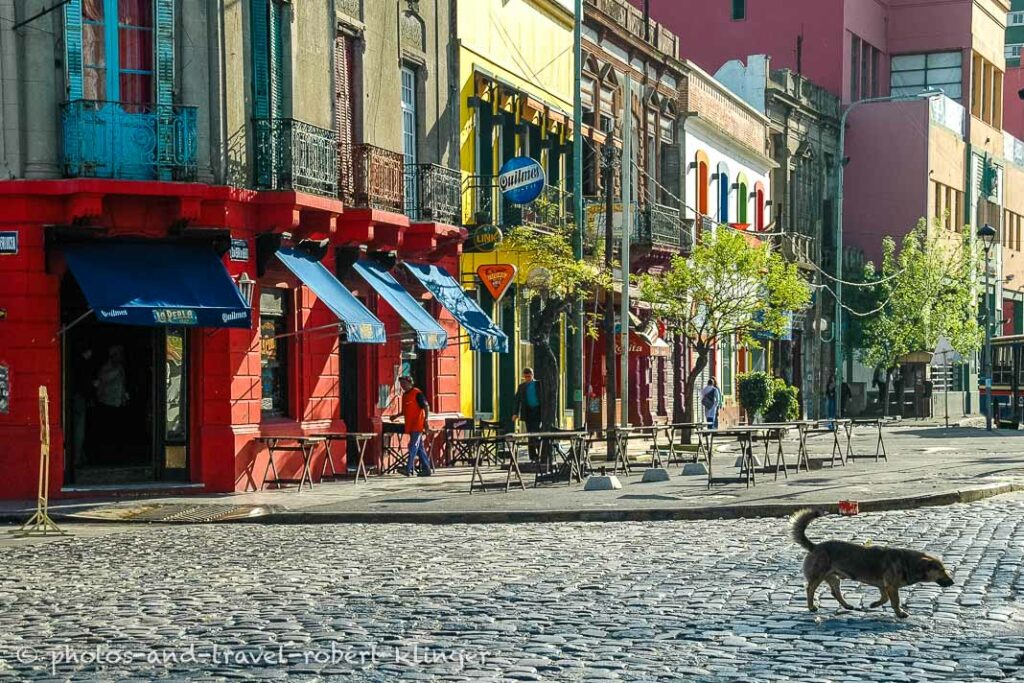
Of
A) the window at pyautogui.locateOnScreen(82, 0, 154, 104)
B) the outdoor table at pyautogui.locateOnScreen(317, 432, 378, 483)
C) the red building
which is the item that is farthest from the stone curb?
the window at pyautogui.locateOnScreen(82, 0, 154, 104)

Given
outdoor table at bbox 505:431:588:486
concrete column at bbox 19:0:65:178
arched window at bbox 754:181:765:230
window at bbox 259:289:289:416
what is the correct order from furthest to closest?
arched window at bbox 754:181:765:230, window at bbox 259:289:289:416, outdoor table at bbox 505:431:588:486, concrete column at bbox 19:0:65:178

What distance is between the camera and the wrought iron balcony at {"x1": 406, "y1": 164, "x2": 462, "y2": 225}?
94.9ft

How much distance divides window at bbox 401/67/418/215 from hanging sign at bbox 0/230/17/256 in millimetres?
8310

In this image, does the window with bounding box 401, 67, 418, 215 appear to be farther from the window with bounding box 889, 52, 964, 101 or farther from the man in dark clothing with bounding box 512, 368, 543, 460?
the window with bounding box 889, 52, 964, 101

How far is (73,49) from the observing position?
22234mm

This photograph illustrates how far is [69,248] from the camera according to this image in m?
22.3

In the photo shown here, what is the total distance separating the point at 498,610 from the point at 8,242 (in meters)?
12.6

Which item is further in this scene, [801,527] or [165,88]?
[165,88]

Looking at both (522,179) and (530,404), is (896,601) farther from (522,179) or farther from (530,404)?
(522,179)

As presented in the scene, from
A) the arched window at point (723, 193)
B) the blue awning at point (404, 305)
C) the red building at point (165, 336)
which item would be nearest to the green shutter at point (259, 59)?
the red building at point (165, 336)

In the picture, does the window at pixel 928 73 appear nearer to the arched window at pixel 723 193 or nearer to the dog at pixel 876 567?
the arched window at pixel 723 193

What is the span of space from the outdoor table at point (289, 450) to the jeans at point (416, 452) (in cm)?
223

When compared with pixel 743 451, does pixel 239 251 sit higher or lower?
higher

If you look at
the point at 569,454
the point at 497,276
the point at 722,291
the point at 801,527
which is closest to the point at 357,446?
the point at 569,454
